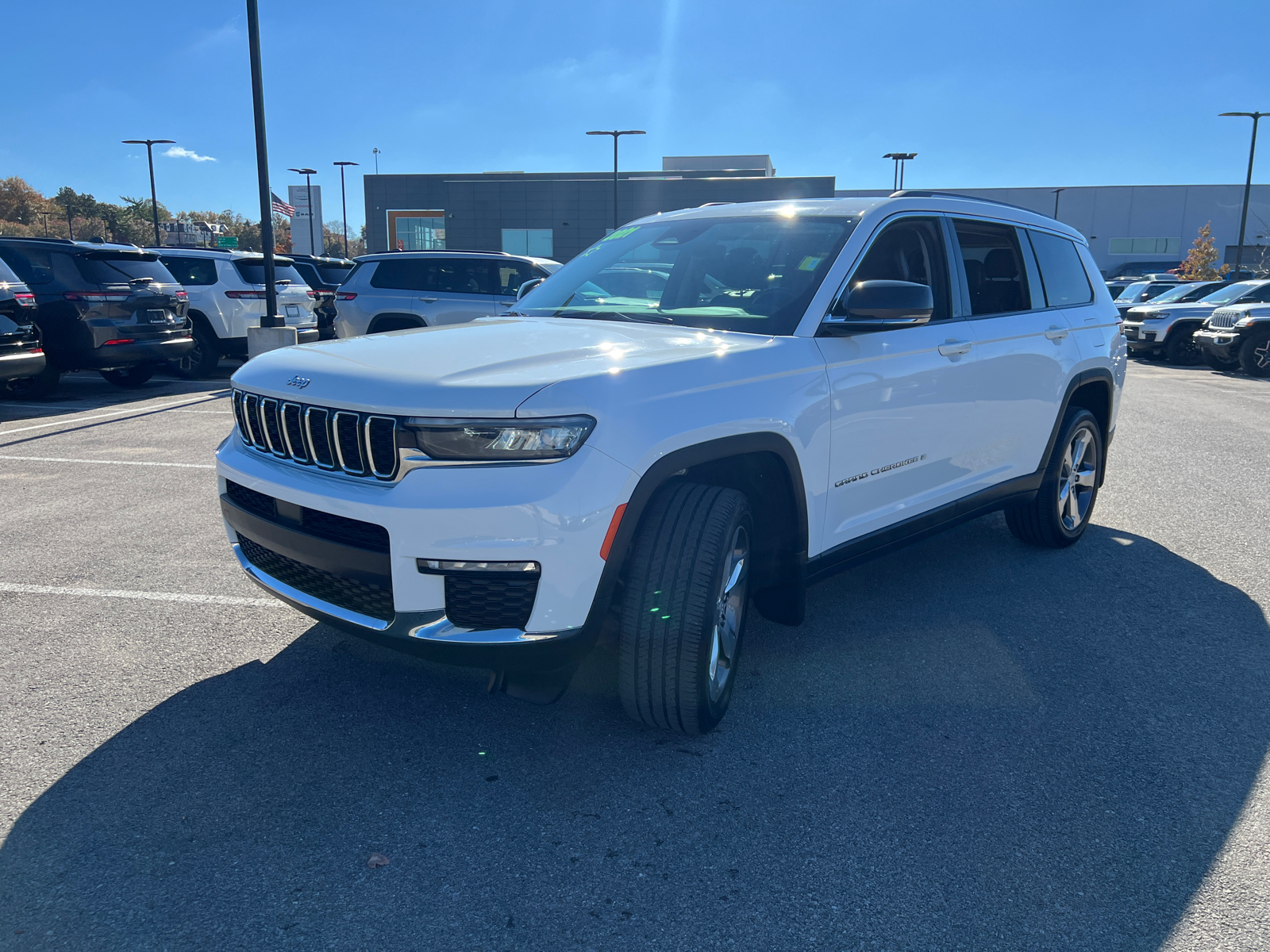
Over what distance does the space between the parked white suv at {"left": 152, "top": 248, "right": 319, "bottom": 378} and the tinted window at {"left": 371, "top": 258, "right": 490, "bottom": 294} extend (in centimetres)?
231

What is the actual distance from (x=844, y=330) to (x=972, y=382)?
3.53 feet

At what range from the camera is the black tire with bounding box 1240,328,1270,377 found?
55.7 ft

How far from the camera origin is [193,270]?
47.4ft

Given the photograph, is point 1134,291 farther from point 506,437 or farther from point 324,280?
point 506,437

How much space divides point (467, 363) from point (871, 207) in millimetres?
1921

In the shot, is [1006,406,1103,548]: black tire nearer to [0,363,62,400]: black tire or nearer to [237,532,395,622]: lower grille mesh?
[237,532,395,622]: lower grille mesh

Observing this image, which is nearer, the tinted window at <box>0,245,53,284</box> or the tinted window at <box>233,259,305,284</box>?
the tinted window at <box>0,245,53,284</box>

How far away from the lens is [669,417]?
277cm

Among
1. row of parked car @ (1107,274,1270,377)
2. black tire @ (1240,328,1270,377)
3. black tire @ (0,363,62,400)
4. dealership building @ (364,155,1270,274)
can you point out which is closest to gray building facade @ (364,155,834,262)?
dealership building @ (364,155,1270,274)

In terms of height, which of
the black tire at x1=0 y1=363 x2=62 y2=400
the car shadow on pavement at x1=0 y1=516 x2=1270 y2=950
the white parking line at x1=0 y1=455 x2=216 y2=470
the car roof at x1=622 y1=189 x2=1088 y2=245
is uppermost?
the car roof at x1=622 y1=189 x2=1088 y2=245

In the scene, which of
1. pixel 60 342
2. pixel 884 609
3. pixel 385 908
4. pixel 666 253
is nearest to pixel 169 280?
pixel 60 342

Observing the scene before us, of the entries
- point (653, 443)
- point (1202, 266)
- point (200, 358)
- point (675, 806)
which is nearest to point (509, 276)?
point (200, 358)

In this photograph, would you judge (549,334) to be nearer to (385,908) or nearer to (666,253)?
(666,253)

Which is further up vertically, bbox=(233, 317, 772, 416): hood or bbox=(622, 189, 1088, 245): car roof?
bbox=(622, 189, 1088, 245): car roof
